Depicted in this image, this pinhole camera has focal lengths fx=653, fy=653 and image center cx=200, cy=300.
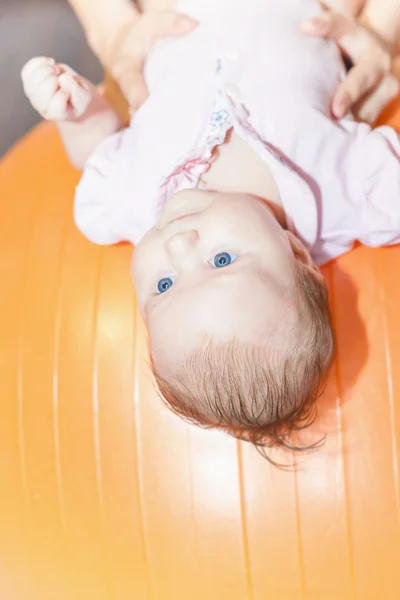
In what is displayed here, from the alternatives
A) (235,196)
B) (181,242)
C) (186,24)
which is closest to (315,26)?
(186,24)

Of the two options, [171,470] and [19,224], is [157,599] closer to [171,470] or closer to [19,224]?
[171,470]

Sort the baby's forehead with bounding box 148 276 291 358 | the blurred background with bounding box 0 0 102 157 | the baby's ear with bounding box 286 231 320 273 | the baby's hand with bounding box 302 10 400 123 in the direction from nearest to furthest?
the baby's forehead with bounding box 148 276 291 358 < the baby's ear with bounding box 286 231 320 273 < the baby's hand with bounding box 302 10 400 123 < the blurred background with bounding box 0 0 102 157

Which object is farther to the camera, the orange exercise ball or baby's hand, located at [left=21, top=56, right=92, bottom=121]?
baby's hand, located at [left=21, top=56, right=92, bottom=121]

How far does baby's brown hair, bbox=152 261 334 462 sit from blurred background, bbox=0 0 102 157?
4.32 feet

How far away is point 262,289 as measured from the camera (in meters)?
0.87

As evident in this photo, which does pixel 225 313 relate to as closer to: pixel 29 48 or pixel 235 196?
pixel 235 196

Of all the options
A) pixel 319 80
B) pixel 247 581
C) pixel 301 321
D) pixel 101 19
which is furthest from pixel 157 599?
pixel 101 19

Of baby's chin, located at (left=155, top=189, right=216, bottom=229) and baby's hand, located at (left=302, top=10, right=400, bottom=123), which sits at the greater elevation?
baby's hand, located at (left=302, top=10, right=400, bottom=123)

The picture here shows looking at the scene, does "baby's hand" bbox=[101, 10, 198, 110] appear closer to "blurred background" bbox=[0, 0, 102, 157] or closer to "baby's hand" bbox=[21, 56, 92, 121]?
"baby's hand" bbox=[21, 56, 92, 121]

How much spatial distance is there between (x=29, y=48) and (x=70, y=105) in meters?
1.04

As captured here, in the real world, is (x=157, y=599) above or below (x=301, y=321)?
below

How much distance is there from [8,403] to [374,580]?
2.07ft

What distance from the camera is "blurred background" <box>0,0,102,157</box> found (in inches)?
77.1

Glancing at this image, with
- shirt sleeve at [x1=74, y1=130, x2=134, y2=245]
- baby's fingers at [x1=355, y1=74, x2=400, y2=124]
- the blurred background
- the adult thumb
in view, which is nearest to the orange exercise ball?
shirt sleeve at [x1=74, y1=130, x2=134, y2=245]
